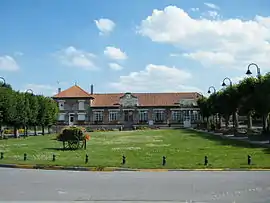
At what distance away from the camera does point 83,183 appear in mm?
16078

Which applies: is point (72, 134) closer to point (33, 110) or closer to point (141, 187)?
point (141, 187)

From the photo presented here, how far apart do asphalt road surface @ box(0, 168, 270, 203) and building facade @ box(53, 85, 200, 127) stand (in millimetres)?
98870

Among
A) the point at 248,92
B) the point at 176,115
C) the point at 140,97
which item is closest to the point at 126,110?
the point at 140,97

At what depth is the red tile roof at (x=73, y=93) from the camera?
120750 mm

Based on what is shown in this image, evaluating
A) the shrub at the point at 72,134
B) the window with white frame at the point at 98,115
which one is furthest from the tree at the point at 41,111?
the shrub at the point at 72,134

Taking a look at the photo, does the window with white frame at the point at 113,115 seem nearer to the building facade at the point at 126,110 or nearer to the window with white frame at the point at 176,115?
the building facade at the point at 126,110

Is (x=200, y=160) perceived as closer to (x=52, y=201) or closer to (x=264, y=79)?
(x=52, y=201)

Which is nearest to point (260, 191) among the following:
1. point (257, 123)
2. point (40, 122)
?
point (40, 122)

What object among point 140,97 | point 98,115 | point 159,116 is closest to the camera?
point 159,116

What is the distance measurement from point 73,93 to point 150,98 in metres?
20.8

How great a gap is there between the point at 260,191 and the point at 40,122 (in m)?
70.2

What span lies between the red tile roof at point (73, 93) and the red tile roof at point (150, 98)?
11.1 ft

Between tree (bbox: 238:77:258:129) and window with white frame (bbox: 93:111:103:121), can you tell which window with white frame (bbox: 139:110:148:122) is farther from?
tree (bbox: 238:77:258:129)

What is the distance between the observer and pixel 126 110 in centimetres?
12044
